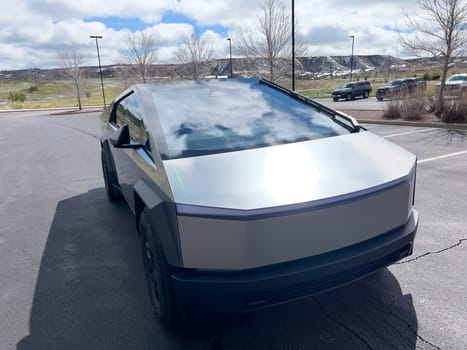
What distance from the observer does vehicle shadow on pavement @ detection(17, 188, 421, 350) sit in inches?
87.2

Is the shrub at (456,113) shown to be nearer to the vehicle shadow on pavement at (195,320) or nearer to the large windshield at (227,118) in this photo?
the large windshield at (227,118)

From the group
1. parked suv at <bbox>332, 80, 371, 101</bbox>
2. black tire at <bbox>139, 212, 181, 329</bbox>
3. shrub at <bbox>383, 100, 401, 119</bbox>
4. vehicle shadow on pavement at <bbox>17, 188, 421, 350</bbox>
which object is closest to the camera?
black tire at <bbox>139, 212, 181, 329</bbox>

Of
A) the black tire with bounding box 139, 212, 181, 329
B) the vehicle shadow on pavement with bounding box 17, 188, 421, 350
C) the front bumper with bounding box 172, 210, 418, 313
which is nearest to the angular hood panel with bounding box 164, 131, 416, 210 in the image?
the front bumper with bounding box 172, 210, 418, 313

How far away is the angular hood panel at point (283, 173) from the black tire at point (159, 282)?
1.60 ft

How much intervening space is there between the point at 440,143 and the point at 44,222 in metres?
8.26

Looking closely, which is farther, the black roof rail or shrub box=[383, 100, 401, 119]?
shrub box=[383, 100, 401, 119]

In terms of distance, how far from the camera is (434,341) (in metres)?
2.14

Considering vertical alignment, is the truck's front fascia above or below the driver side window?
below

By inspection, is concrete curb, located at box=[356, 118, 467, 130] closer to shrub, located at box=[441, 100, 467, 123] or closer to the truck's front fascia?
shrub, located at box=[441, 100, 467, 123]

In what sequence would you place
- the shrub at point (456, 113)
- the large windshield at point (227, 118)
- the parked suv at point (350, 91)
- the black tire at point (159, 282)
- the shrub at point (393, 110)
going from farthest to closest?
the parked suv at point (350, 91) < the shrub at point (393, 110) < the shrub at point (456, 113) < the large windshield at point (227, 118) < the black tire at point (159, 282)

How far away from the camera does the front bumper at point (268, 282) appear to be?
5.87 feet

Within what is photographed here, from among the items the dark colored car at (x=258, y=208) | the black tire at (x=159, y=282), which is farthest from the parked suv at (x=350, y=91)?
the black tire at (x=159, y=282)

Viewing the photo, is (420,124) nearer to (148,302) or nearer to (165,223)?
(148,302)

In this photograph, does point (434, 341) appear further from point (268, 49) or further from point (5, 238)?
point (268, 49)
